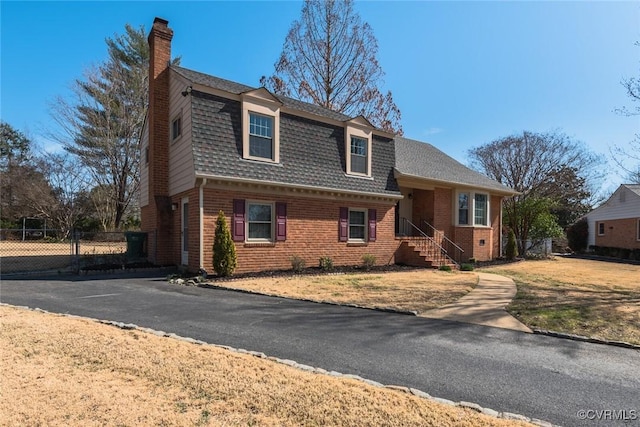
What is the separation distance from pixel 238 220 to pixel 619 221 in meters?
30.2

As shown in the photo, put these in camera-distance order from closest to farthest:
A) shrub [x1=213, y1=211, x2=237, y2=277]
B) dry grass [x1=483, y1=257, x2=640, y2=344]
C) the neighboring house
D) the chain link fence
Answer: dry grass [x1=483, y1=257, x2=640, y2=344] < shrub [x1=213, y1=211, x2=237, y2=277] < the chain link fence < the neighboring house

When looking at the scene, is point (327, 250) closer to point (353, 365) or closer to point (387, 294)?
point (387, 294)

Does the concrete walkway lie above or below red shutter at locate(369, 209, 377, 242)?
below

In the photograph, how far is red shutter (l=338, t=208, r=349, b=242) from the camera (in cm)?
1428

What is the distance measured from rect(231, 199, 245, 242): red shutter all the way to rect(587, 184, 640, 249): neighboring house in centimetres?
2824

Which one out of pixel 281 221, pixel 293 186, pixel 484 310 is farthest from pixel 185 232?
pixel 484 310

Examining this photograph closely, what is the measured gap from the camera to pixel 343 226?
1436cm

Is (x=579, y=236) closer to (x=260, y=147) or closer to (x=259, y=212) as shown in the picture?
(x=259, y=212)

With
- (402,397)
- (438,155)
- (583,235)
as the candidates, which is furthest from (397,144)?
(583,235)

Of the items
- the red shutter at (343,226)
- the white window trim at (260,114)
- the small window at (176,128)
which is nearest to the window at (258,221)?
the white window trim at (260,114)

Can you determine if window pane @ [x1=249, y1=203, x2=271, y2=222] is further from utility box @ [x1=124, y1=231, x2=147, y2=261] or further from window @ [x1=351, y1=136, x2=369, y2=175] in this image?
utility box @ [x1=124, y1=231, x2=147, y2=261]

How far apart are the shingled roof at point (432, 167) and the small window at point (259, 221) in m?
6.58

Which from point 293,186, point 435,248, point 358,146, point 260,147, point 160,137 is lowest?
point 435,248

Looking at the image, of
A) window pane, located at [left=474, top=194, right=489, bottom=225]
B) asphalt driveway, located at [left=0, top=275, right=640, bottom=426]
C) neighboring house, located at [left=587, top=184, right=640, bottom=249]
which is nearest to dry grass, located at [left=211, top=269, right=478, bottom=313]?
asphalt driveway, located at [left=0, top=275, right=640, bottom=426]
